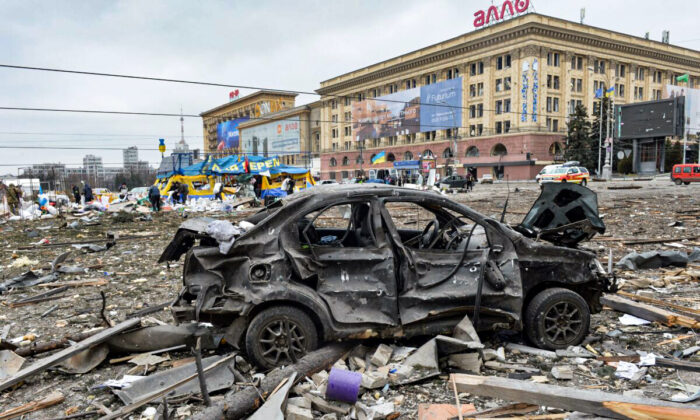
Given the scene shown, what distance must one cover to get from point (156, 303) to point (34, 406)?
3054mm

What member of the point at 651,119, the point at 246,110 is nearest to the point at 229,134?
the point at 246,110

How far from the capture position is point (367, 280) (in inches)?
167

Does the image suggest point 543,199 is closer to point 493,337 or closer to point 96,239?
point 493,337

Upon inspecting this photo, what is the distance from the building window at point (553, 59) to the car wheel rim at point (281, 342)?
64344 millimetres

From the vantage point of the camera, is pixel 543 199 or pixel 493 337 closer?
pixel 493 337

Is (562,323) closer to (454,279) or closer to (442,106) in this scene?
(454,279)

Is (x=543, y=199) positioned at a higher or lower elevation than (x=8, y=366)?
higher

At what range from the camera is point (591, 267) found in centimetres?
480

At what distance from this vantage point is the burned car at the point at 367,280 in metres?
4.10

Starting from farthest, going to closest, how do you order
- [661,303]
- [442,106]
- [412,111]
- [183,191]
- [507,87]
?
[412,111] → [442,106] → [507,87] → [183,191] → [661,303]

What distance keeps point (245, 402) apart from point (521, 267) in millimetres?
2881

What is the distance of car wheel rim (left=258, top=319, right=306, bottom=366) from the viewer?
407 cm

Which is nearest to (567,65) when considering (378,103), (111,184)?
(378,103)

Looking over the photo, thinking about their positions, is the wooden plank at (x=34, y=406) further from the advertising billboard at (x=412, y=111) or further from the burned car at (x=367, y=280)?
the advertising billboard at (x=412, y=111)
